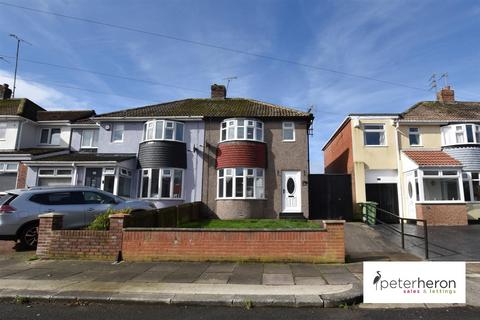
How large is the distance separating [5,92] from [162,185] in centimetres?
1662

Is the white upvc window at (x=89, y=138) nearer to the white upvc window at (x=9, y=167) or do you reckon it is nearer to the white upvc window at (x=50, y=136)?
the white upvc window at (x=50, y=136)

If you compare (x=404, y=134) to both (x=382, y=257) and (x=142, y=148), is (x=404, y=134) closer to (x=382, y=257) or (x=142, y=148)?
(x=382, y=257)

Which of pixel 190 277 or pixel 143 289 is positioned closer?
pixel 143 289

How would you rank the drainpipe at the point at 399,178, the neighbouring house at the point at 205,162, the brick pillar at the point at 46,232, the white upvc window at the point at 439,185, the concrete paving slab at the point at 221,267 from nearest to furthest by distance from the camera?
the concrete paving slab at the point at 221,267 → the brick pillar at the point at 46,232 → the white upvc window at the point at 439,185 → the neighbouring house at the point at 205,162 → the drainpipe at the point at 399,178

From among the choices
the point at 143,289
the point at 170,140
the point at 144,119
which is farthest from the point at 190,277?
the point at 144,119

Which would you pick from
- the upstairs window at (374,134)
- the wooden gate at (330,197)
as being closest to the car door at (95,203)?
the wooden gate at (330,197)

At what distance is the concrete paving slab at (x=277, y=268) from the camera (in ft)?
23.6

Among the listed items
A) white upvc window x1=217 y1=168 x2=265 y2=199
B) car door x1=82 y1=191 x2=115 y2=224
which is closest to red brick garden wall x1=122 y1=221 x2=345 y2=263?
car door x1=82 y1=191 x2=115 y2=224

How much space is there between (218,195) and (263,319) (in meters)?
12.9

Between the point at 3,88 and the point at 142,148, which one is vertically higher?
the point at 3,88

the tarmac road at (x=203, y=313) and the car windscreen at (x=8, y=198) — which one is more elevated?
the car windscreen at (x=8, y=198)

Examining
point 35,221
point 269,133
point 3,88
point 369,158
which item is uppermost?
point 3,88

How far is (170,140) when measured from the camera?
17797mm

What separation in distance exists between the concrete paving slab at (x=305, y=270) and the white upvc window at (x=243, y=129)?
1034 cm
